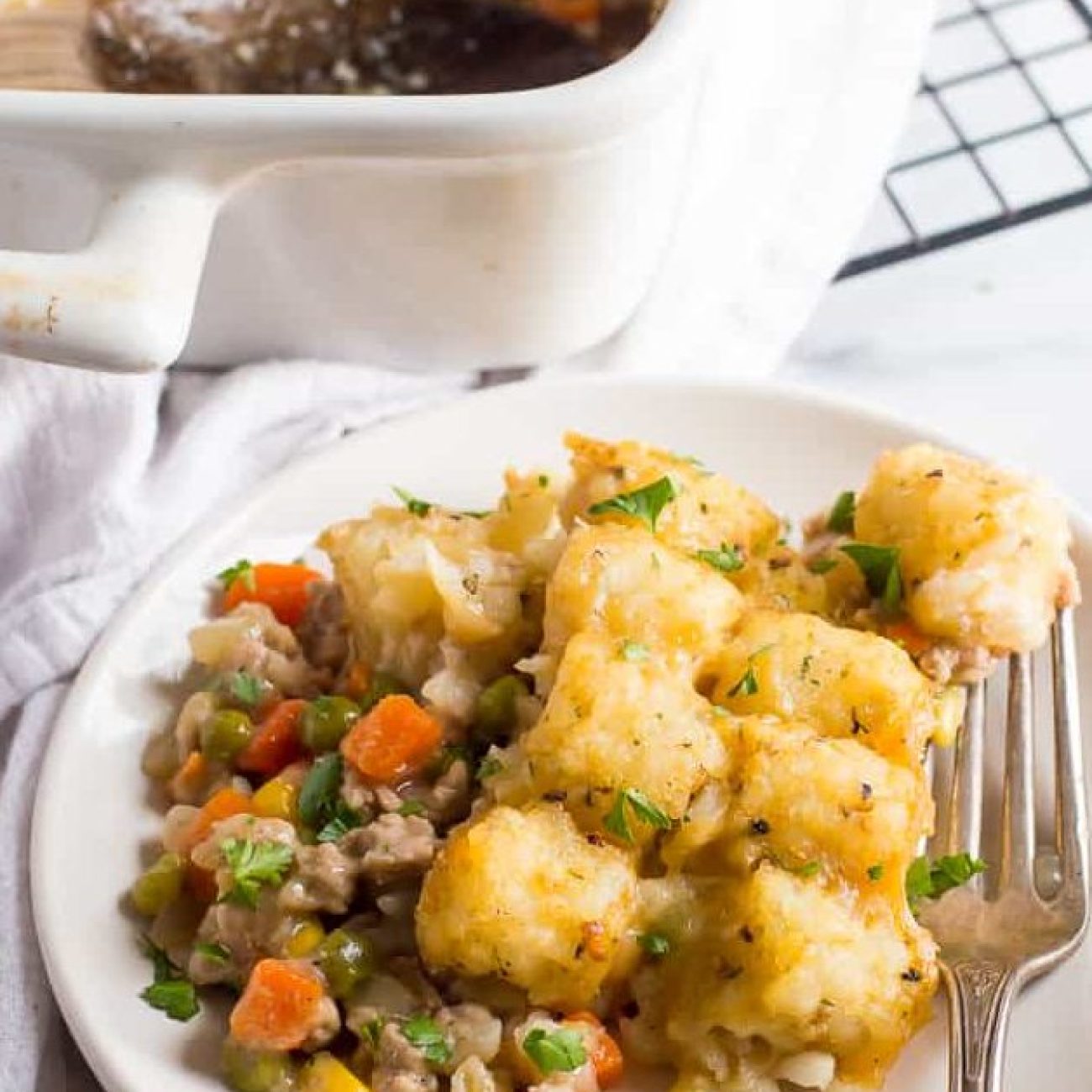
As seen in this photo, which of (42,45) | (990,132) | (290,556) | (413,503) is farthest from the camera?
(990,132)

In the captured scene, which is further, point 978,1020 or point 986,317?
point 986,317

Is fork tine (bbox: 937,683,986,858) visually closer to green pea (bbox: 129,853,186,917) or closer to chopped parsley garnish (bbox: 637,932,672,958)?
chopped parsley garnish (bbox: 637,932,672,958)

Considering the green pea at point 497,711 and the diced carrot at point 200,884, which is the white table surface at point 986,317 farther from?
the diced carrot at point 200,884

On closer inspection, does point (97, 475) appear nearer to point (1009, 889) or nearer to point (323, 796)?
point (323, 796)

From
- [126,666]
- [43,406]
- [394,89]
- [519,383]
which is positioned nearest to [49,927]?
[126,666]

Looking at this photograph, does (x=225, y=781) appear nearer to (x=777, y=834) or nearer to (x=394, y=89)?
(x=777, y=834)

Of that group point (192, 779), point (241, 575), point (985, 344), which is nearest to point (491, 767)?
point (192, 779)

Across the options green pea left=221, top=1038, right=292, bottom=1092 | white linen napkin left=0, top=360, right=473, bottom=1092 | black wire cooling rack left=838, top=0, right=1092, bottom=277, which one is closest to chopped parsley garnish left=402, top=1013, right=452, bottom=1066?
green pea left=221, top=1038, right=292, bottom=1092
